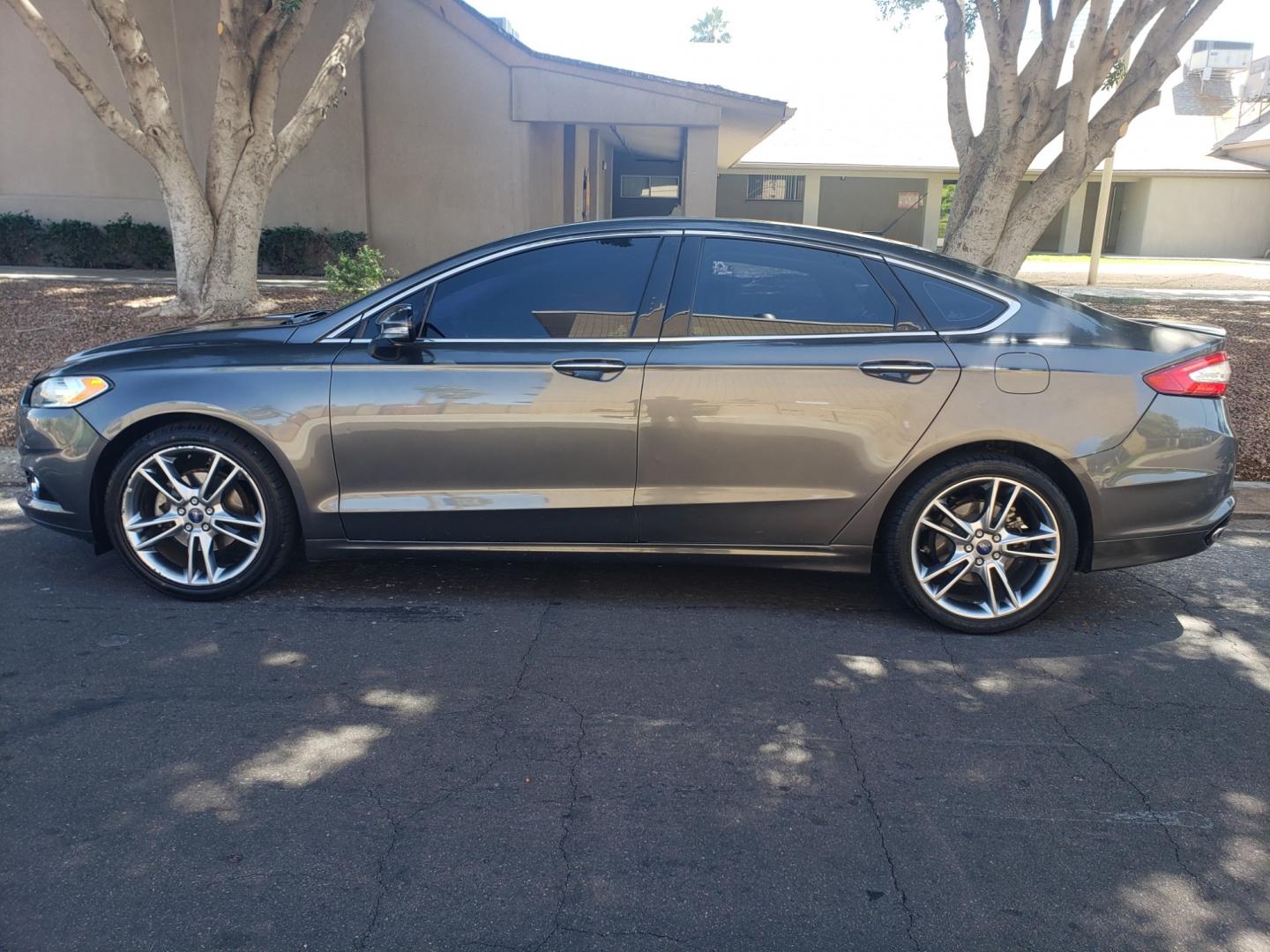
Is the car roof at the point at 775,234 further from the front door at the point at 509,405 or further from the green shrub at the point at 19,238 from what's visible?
the green shrub at the point at 19,238

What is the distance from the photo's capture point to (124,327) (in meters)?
11.1

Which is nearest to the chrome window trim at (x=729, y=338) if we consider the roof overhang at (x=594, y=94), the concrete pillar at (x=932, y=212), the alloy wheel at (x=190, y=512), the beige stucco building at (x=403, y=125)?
the alloy wheel at (x=190, y=512)

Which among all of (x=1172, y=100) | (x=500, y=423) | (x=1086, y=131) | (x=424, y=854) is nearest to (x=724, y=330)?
(x=500, y=423)

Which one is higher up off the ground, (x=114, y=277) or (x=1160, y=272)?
(x=1160, y=272)

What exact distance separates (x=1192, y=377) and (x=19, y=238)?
17947 mm

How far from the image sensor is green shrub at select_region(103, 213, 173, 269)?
16828 millimetres

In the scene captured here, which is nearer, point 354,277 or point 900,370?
point 900,370

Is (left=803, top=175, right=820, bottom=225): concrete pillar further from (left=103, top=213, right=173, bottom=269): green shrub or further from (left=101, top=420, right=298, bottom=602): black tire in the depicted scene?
(left=101, top=420, right=298, bottom=602): black tire

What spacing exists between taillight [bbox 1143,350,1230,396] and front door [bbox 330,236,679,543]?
7.02 ft

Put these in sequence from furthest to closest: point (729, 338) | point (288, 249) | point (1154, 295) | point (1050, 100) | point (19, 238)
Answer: point (1154, 295)
point (19, 238)
point (288, 249)
point (1050, 100)
point (729, 338)

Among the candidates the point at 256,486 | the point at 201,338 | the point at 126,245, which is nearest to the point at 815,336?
the point at 256,486

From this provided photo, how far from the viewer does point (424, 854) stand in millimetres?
2977

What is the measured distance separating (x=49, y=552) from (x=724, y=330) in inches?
144

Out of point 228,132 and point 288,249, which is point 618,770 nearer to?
point 228,132
